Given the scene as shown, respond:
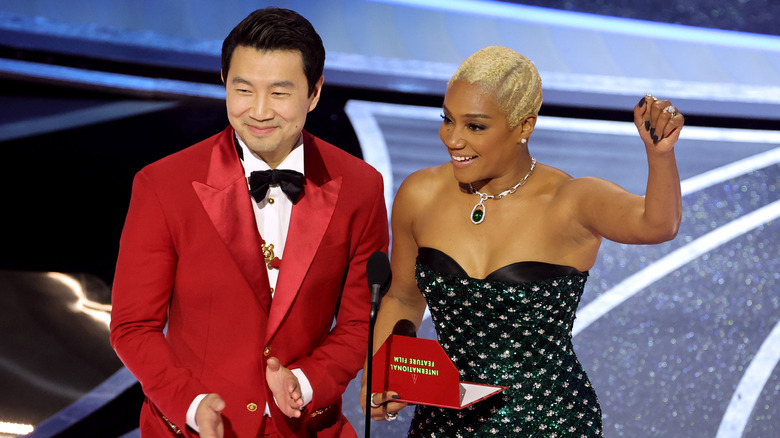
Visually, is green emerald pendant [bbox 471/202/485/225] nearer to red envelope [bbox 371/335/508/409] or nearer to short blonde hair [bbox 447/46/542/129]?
short blonde hair [bbox 447/46/542/129]

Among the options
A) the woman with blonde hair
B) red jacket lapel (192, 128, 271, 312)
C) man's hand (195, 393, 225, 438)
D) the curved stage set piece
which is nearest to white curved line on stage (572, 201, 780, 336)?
the curved stage set piece

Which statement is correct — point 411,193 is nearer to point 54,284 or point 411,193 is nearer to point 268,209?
point 268,209

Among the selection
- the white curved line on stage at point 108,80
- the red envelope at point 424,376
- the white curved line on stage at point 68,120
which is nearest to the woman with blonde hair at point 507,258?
the red envelope at point 424,376

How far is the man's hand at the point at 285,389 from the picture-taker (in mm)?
1596

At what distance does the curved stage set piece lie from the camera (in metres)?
2.91

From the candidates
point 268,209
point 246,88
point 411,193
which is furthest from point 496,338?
point 246,88

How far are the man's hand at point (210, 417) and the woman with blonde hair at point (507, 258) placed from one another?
1.11 feet

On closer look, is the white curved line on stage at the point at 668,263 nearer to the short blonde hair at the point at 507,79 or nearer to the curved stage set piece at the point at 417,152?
the curved stage set piece at the point at 417,152

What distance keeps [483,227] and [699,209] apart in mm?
1605

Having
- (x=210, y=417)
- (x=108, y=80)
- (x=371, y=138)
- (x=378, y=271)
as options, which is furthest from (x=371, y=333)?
(x=108, y=80)

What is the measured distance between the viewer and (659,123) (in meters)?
1.50

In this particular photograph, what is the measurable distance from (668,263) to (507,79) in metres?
1.68

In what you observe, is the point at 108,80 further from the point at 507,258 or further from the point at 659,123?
the point at 659,123

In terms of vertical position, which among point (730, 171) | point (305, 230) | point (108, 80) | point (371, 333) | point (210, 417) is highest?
point (108, 80)
